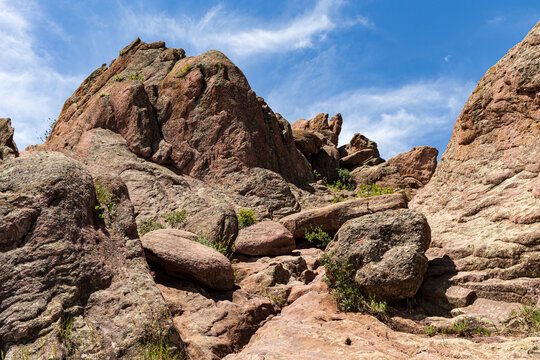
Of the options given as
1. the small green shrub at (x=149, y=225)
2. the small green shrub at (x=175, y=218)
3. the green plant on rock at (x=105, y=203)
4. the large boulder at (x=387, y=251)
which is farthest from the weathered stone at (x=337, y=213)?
the green plant on rock at (x=105, y=203)

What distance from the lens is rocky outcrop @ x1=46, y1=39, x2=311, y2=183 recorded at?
19984mm

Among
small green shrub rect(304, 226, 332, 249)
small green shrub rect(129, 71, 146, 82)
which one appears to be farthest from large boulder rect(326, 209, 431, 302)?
small green shrub rect(129, 71, 146, 82)

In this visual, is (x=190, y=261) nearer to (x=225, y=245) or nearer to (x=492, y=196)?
(x=225, y=245)

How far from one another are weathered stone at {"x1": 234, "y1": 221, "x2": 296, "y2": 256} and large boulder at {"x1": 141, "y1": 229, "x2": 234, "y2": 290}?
Result: 10.1 ft

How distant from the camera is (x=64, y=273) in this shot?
7383 mm

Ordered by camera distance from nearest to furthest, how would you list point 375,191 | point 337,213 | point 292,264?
point 292,264
point 337,213
point 375,191

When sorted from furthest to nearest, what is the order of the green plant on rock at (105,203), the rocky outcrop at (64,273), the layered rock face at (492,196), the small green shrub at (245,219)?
the small green shrub at (245,219) → the green plant on rock at (105,203) → the layered rock face at (492,196) → the rocky outcrop at (64,273)

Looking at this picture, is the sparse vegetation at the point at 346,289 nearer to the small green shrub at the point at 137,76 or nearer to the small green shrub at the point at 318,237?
the small green shrub at the point at 318,237

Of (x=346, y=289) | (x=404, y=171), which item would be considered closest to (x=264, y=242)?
(x=346, y=289)

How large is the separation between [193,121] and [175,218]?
A: 6706mm

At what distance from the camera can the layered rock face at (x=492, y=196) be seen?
8.83m

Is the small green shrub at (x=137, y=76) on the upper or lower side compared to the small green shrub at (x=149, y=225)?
upper

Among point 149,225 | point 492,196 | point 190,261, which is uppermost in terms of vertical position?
point 149,225

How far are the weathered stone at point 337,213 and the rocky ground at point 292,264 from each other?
0.16 feet
